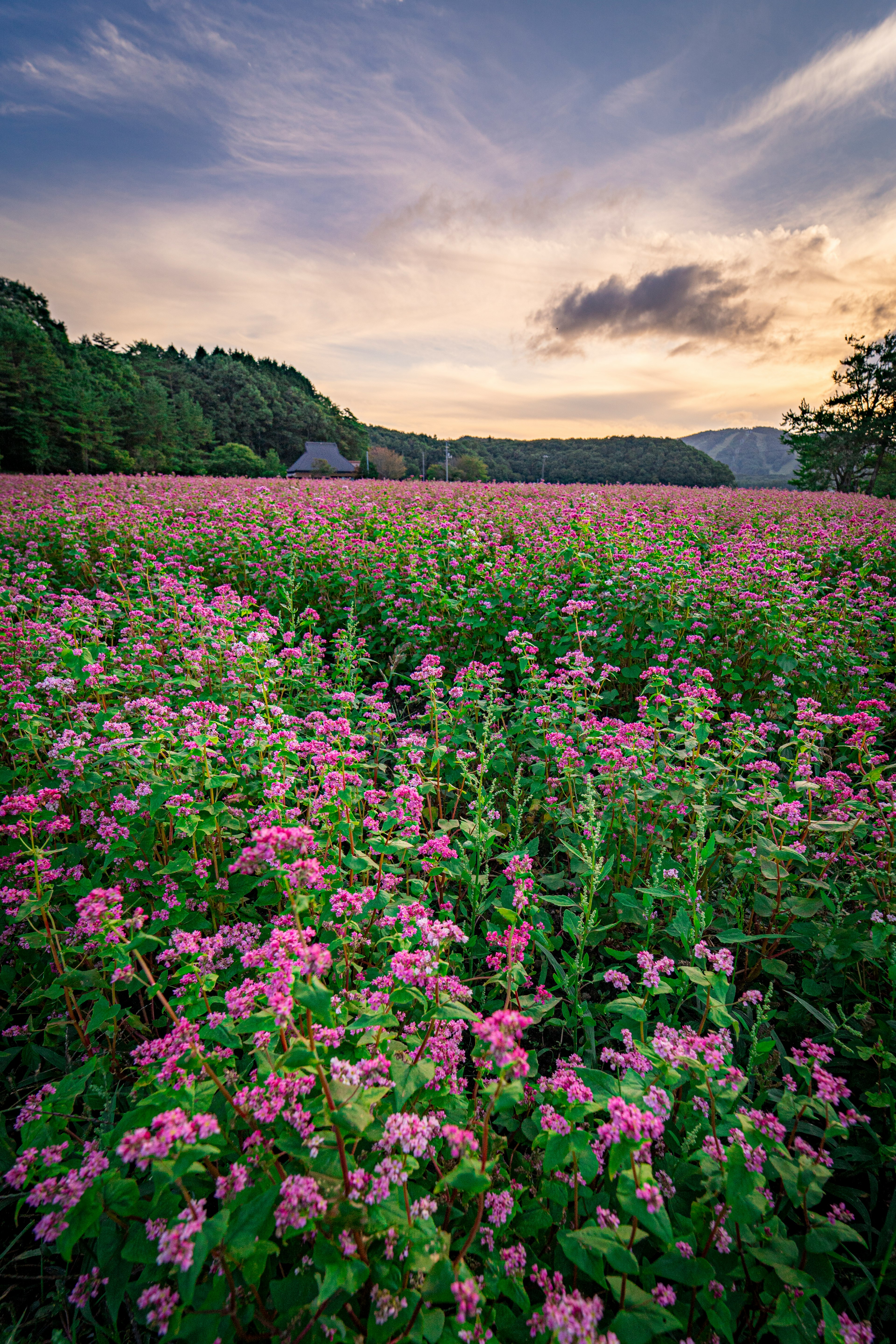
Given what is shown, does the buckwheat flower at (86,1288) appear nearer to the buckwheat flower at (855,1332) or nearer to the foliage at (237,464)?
the buckwheat flower at (855,1332)

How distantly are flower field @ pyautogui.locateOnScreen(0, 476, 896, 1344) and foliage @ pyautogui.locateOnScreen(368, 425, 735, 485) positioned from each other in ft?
138

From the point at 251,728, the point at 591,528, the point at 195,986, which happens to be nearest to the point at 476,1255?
the point at 195,986

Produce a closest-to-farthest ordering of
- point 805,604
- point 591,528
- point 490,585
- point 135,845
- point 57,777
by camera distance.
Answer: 1. point 135,845
2. point 57,777
3. point 805,604
4. point 490,585
5. point 591,528

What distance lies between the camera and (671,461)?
2227 inches

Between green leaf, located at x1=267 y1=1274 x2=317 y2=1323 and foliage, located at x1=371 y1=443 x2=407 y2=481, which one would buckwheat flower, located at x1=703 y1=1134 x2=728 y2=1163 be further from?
foliage, located at x1=371 y1=443 x2=407 y2=481

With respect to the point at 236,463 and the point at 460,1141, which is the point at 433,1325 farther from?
the point at 236,463

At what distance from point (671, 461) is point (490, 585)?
6019 cm

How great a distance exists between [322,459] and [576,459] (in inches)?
1667

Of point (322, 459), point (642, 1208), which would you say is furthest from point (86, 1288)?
point (322, 459)

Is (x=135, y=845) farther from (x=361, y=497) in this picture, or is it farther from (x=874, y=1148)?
(x=361, y=497)

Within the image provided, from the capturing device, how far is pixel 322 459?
8519cm

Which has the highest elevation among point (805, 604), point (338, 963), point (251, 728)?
point (805, 604)

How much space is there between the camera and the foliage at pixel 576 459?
54.7 meters

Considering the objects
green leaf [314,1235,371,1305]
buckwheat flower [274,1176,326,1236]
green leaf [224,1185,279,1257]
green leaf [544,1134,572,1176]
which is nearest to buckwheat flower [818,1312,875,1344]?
green leaf [544,1134,572,1176]
